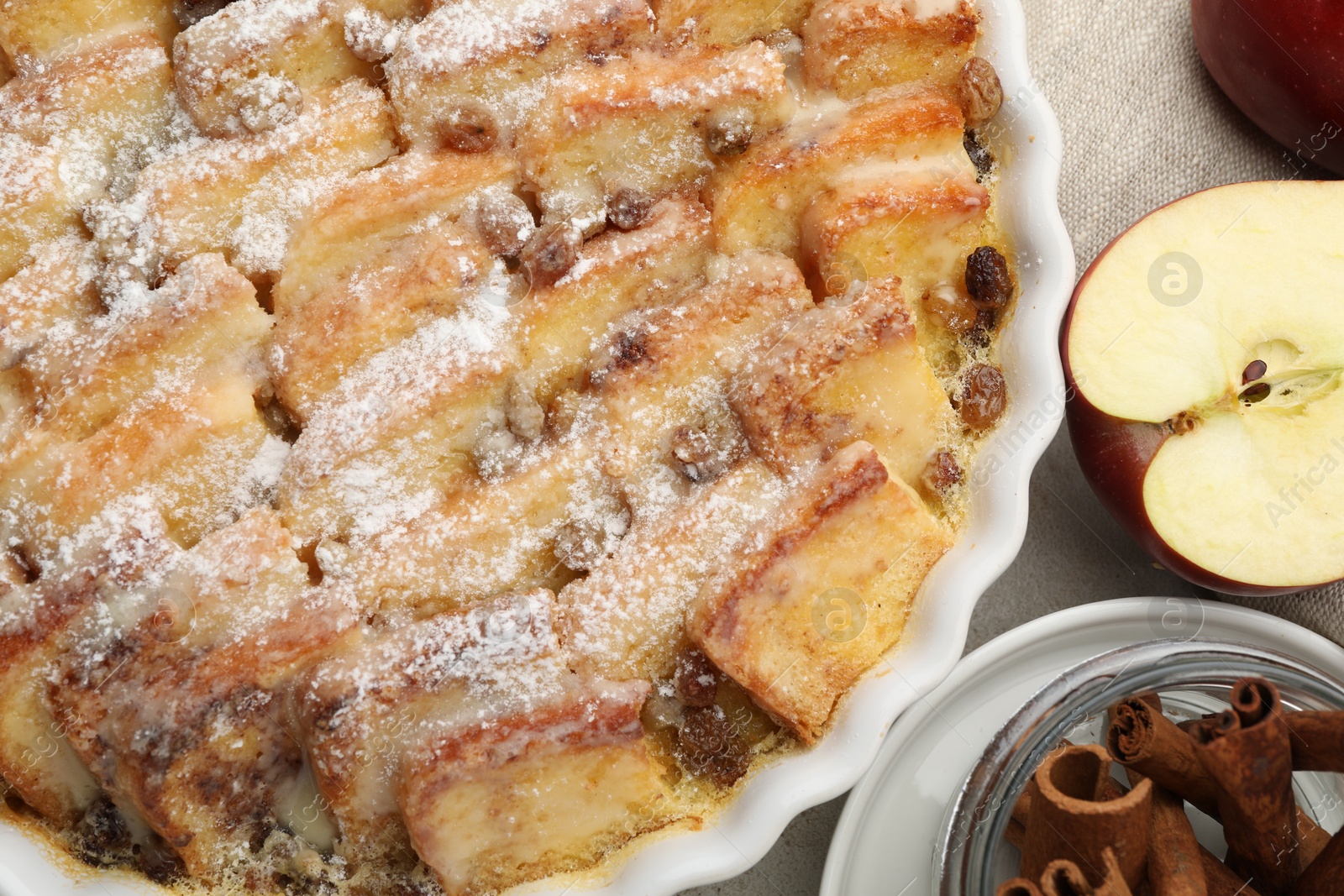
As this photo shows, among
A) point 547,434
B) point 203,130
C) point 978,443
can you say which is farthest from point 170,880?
point 978,443

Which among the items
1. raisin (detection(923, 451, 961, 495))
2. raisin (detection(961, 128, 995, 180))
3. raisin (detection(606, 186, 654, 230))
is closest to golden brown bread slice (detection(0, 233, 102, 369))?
raisin (detection(606, 186, 654, 230))

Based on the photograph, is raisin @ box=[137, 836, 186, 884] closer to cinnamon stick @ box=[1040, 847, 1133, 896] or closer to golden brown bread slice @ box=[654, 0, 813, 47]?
cinnamon stick @ box=[1040, 847, 1133, 896]

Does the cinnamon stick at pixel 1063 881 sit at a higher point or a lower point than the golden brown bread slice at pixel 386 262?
lower

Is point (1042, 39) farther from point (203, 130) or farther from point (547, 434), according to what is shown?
point (203, 130)

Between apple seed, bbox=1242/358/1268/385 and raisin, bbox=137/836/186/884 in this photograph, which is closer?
raisin, bbox=137/836/186/884

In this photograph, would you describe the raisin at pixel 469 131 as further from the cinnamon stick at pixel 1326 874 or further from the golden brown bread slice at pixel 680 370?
the cinnamon stick at pixel 1326 874

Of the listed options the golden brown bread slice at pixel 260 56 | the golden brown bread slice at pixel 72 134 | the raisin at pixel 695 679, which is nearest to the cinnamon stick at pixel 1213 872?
the raisin at pixel 695 679

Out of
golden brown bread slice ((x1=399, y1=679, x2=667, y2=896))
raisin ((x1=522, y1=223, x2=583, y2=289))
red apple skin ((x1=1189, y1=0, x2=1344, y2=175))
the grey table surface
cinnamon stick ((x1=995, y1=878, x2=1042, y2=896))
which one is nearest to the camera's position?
cinnamon stick ((x1=995, y1=878, x2=1042, y2=896))

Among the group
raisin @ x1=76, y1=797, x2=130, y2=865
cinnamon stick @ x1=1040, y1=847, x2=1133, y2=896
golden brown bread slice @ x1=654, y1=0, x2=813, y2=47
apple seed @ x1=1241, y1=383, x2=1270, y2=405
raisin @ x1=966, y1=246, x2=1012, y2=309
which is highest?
golden brown bread slice @ x1=654, y1=0, x2=813, y2=47
